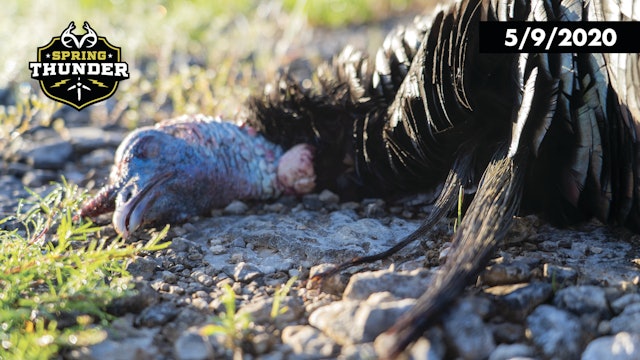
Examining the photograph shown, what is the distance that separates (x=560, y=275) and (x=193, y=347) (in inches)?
47.0

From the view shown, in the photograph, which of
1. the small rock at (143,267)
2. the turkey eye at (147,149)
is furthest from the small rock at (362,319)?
the turkey eye at (147,149)

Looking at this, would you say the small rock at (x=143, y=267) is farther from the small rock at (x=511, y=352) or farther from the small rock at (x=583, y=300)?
the small rock at (x=583, y=300)

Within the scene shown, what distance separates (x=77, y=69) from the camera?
4160mm

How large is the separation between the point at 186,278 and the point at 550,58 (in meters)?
1.56

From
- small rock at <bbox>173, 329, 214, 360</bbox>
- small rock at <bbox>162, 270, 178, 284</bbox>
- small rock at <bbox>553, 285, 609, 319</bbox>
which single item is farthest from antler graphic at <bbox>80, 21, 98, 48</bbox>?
small rock at <bbox>553, 285, 609, 319</bbox>

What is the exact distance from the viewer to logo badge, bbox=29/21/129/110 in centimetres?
419

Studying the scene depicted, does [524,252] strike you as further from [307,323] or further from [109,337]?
[109,337]

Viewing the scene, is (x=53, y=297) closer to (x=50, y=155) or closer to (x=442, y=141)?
(x=442, y=141)

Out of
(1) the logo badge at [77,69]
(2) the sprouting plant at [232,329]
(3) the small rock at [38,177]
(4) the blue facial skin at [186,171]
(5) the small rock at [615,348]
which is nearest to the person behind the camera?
(5) the small rock at [615,348]

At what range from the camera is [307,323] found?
226 cm

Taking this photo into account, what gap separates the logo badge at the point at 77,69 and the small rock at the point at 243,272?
2.03 m

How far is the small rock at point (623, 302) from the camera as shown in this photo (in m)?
2.14

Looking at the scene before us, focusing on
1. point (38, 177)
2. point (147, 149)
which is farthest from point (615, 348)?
point (38, 177)

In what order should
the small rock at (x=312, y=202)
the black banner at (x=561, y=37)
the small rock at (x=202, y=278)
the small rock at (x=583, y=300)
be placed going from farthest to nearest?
the small rock at (x=312, y=202)
the small rock at (x=202, y=278)
the black banner at (x=561, y=37)
the small rock at (x=583, y=300)
